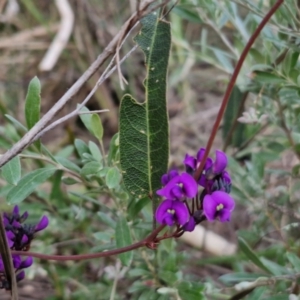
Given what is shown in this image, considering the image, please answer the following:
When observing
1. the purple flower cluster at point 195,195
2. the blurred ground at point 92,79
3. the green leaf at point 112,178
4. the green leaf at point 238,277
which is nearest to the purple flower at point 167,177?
the purple flower cluster at point 195,195

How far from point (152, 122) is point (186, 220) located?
0.13 m

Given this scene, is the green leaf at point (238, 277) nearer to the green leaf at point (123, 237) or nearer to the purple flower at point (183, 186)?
the green leaf at point (123, 237)

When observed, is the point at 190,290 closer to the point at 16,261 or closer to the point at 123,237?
the point at 123,237

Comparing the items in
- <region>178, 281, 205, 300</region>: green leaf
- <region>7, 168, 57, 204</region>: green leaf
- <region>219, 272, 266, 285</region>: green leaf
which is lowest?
<region>178, 281, 205, 300</region>: green leaf

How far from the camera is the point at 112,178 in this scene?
0.78 m

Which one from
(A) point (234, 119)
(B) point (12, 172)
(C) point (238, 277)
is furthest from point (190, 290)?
(A) point (234, 119)

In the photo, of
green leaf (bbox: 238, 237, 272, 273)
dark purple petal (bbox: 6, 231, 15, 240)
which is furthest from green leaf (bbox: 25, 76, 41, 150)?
green leaf (bbox: 238, 237, 272, 273)

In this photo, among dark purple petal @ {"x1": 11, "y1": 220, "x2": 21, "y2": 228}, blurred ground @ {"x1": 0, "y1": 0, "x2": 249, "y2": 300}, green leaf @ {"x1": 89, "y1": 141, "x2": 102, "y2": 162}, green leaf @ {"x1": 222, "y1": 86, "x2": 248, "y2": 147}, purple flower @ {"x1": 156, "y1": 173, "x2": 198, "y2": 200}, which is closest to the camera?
purple flower @ {"x1": 156, "y1": 173, "x2": 198, "y2": 200}

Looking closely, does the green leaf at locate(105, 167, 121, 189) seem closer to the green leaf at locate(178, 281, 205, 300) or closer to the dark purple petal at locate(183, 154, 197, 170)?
the dark purple petal at locate(183, 154, 197, 170)

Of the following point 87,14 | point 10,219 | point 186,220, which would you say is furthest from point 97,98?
point 186,220

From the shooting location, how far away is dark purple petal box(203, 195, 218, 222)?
0.64m

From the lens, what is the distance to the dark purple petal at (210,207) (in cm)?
64

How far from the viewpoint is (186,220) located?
2.15 feet

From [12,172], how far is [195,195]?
0.82 feet
